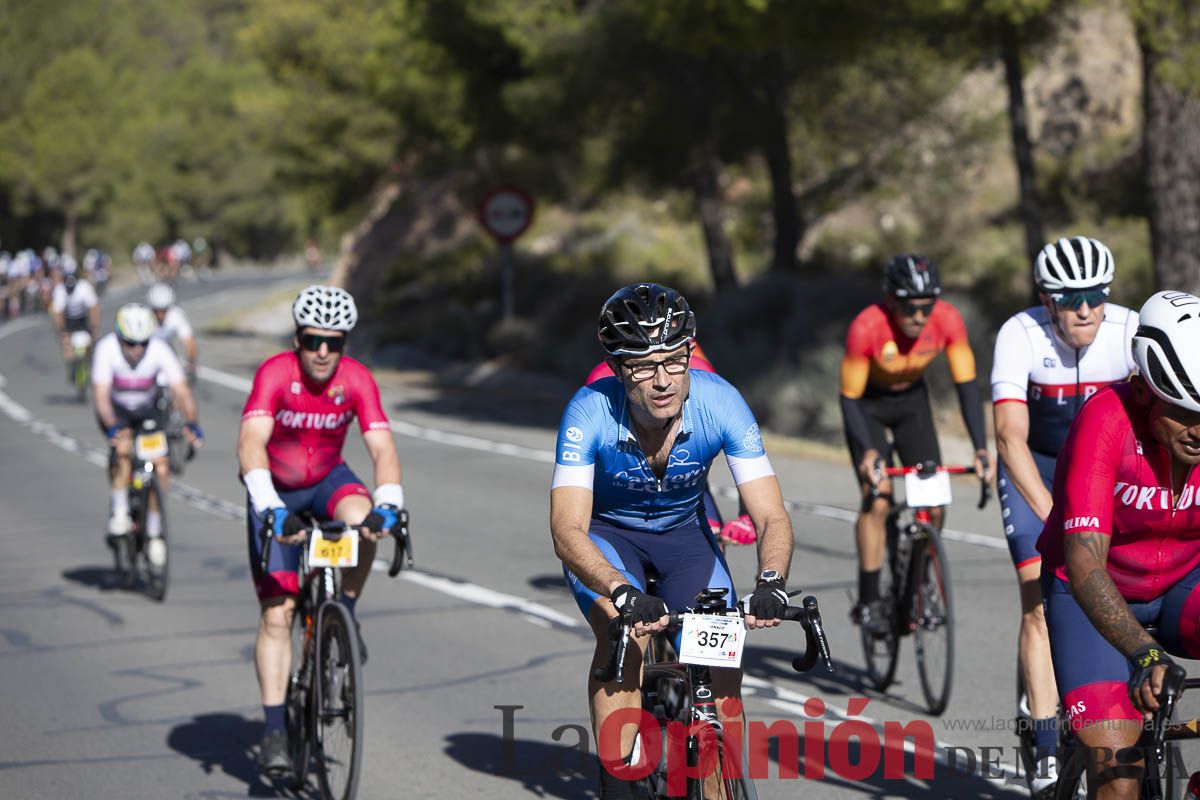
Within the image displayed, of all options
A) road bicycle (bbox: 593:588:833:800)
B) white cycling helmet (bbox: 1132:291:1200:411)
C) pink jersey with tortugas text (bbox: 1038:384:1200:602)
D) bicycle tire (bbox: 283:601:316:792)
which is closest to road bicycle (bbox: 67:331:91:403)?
bicycle tire (bbox: 283:601:316:792)

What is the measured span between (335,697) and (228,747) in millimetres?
1385

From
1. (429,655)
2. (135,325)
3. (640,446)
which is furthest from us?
(135,325)

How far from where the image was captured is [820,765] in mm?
6824

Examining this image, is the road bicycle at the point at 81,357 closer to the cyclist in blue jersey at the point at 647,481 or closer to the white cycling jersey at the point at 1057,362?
the white cycling jersey at the point at 1057,362

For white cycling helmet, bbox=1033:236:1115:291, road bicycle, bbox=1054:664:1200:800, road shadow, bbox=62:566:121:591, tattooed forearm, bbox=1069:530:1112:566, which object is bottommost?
road shadow, bbox=62:566:121:591

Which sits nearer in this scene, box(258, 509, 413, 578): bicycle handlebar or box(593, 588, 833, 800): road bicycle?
box(593, 588, 833, 800): road bicycle

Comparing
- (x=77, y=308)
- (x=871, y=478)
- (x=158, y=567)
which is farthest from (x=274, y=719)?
(x=77, y=308)

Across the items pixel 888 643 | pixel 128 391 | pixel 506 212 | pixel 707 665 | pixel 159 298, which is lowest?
pixel 888 643

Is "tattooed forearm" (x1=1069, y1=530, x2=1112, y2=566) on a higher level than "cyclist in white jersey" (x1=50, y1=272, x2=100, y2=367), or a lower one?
lower

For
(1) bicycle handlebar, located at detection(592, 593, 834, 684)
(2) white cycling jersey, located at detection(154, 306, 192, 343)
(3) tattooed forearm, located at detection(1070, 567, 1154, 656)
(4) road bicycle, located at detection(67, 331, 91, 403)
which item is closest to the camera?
(3) tattooed forearm, located at detection(1070, 567, 1154, 656)

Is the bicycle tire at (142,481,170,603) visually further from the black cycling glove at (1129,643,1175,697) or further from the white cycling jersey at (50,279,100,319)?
the white cycling jersey at (50,279,100,319)

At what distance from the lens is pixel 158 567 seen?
1120 cm

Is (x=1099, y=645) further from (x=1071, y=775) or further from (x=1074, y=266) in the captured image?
(x=1074, y=266)

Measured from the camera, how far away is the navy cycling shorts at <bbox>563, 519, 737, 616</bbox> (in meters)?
5.38
